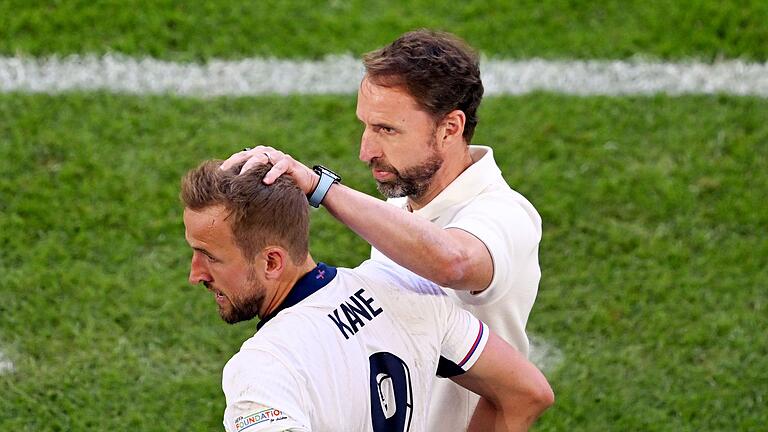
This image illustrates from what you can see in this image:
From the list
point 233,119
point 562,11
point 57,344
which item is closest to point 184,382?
point 57,344

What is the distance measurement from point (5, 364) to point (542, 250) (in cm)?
242

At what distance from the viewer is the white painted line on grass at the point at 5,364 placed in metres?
4.84

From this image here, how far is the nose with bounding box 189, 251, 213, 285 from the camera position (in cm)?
296

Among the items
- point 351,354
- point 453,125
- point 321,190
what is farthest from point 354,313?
point 453,125

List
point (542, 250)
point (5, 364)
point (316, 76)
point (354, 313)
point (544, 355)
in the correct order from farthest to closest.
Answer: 1. point (316, 76)
2. point (542, 250)
3. point (544, 355)
4. point (5, 364)
5. point (354, 313)

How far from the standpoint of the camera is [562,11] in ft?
21.4

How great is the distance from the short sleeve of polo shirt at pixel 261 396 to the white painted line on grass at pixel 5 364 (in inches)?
97.5

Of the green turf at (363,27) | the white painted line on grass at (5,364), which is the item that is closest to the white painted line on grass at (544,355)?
the green turf at (363,27)

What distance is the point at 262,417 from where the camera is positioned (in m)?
2.59

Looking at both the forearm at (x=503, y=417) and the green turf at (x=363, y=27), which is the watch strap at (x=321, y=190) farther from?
the green turf at (x=363, y=27)

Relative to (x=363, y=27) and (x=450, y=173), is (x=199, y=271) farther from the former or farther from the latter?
(x=363, y=27)

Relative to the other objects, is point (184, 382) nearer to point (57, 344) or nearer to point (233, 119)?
point (57, 344)

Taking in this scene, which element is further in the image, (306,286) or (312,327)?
(306,286)

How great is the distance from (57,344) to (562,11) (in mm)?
3251
